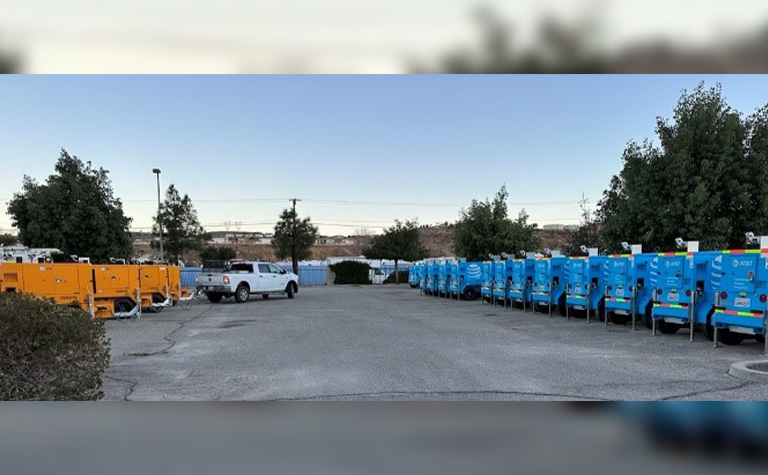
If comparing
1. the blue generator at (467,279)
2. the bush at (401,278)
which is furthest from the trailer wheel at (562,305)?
the bush at (401,278)

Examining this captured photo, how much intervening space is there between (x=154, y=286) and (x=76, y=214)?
6.50 metres

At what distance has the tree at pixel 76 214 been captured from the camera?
84.2ft

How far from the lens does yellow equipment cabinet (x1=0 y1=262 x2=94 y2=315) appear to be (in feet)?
53.8

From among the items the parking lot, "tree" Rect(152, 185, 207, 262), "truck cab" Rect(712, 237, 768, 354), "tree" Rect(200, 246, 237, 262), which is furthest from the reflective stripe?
"tree" Rect(200, 246, 237, 262)

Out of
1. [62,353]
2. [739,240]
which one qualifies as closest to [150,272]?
[62,353]

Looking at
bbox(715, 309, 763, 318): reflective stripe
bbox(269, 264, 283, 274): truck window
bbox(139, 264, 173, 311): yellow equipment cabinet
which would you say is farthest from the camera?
bbox(269, 264, 283, 274): truck window

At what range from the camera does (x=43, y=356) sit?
18.7 ft

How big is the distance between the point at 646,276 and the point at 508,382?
7751 millimetres

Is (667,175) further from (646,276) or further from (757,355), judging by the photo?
(757,355)

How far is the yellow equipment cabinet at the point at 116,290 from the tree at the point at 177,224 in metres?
31.5

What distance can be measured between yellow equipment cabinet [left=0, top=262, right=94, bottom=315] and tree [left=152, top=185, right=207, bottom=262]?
111 ft

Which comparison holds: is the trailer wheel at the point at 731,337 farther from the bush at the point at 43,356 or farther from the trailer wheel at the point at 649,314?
the bush at the point at 43,356

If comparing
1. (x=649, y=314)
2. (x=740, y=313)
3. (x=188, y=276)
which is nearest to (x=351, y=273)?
(x=188, y=276)

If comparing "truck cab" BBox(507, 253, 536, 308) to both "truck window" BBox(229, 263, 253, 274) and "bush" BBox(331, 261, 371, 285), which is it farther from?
"bush" BBox(331, 261, 371, 285)
